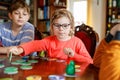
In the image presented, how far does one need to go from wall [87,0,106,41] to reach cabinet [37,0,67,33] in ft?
1.97

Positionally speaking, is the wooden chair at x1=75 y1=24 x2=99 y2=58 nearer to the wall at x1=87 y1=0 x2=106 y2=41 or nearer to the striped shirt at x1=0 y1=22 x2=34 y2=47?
the striped shirt at x1=0 y1=22 x2=34 y2=47

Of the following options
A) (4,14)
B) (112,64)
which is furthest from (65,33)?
(4,14)

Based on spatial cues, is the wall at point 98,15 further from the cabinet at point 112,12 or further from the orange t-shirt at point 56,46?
the orange t-shirt at point 56,46

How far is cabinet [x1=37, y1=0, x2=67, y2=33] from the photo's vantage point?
453 cm

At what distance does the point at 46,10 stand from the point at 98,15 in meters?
1.18

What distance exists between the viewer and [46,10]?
4.62 metres

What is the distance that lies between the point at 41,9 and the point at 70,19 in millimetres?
3324

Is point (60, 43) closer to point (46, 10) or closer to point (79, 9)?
point (46, 10)

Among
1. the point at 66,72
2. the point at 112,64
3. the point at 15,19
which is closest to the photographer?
the point at 112,64

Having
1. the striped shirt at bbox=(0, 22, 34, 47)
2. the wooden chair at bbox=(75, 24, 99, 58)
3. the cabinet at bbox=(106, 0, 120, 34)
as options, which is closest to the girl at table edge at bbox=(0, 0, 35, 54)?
the striped shirt at bbox=(0, 22, 34, 47)

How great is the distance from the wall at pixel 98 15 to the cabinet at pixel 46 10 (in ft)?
1.97

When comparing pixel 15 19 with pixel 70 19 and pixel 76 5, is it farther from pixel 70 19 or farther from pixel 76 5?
pixel 76 5

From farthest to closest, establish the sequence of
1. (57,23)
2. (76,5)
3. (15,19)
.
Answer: (76,5), (15,19), (57,23)

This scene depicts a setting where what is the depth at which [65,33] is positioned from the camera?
4.80 ft
